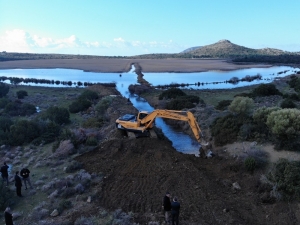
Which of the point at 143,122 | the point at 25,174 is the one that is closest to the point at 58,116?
the point at 143,122

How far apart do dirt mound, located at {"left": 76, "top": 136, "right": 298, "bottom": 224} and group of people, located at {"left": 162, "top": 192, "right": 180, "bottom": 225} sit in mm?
515

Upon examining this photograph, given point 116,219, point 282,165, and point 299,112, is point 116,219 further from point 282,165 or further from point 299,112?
point 299,112

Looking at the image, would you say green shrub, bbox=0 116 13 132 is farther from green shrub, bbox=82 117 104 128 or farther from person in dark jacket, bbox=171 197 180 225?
person in dark jacket, bbox=171 197 180 225

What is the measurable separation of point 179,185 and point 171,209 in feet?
12.3

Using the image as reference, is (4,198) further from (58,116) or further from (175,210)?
(58,116)

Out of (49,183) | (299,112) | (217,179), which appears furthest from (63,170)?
(299,112)

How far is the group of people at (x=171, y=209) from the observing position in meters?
11.1

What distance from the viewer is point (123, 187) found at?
1504 centimetres

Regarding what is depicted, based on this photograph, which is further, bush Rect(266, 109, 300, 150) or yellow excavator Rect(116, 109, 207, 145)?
yellow excavator Rect(116, 109, 207, 145)

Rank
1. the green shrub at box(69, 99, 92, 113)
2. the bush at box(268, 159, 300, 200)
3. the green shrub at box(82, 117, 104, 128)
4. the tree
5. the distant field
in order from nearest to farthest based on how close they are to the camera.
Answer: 1. the bush at box(268, 159, 300, 200)
2. the tree
3. the green shrub at box(82, 117, 104, 128)
4. the green shrub at box(69, 99, 92, 113)
5. the distant field

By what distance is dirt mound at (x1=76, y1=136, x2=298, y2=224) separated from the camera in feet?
41.2

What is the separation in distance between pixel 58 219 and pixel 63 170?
5712mm

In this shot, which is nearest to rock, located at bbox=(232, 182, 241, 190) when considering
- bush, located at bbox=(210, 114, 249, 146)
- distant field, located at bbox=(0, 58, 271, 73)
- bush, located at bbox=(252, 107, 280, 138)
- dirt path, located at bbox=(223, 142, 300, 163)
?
dirt path, located at bbox=(223, 142, 300, 163)

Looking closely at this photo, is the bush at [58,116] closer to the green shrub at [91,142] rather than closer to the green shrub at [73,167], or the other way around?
the green shrub at [91,142]
